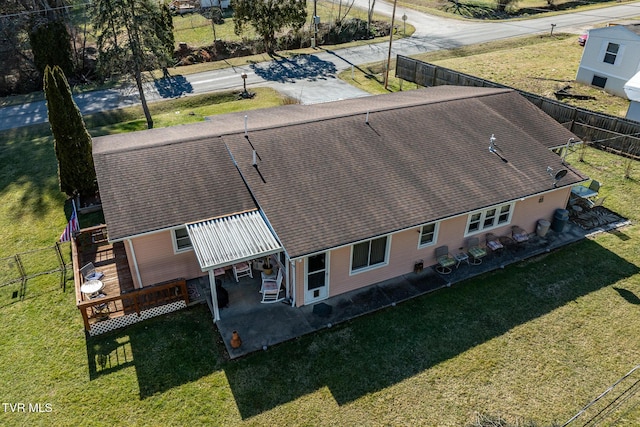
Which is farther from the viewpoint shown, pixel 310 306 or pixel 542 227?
pixel 542 227

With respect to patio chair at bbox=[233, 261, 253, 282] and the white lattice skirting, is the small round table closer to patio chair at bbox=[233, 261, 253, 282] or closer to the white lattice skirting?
the white lattice skirting

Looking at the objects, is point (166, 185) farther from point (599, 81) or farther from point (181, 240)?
point (599, 81)

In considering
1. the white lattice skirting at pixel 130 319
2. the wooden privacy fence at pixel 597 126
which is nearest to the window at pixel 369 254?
the white lattice skirting at pixel 130 319

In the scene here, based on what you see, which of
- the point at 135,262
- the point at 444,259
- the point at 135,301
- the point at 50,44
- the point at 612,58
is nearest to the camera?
the point at 135,301

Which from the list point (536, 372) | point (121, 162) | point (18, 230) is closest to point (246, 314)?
point (121, 162)

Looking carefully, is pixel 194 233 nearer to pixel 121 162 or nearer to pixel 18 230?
pixel 121 162

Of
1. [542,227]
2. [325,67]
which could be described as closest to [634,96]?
[542,227]

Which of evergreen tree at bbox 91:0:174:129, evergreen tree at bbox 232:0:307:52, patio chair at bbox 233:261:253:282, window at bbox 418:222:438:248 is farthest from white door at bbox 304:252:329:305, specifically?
evergreen tree at bbox 232:0:307:52
